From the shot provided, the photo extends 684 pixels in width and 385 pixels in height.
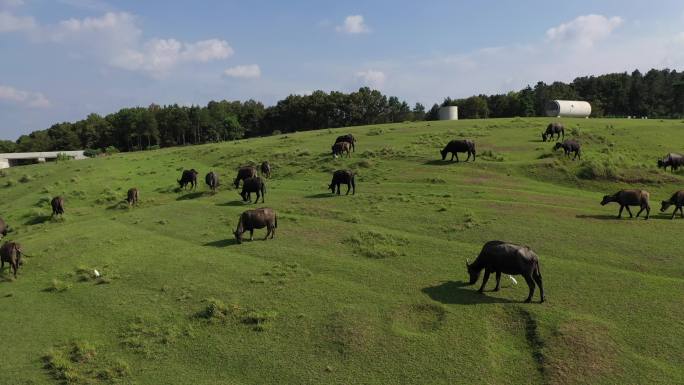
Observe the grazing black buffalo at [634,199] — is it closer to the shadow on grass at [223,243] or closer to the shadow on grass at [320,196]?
the shadow on grass at [320,196]

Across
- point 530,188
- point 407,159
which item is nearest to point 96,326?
point 530,188

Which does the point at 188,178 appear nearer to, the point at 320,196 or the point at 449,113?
the point at 320,196

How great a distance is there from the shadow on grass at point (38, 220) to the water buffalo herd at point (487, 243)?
0.55 meters

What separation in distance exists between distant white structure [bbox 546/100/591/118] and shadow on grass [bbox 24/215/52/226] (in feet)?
237

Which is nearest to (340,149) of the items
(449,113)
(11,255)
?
(11,255)

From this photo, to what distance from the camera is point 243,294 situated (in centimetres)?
1614

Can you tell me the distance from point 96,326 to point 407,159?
1151 inches

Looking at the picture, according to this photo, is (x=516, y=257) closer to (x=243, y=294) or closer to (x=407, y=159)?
(x=243, y=294)

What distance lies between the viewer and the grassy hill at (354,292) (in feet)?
40.5

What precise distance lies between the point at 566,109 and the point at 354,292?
73467 mm

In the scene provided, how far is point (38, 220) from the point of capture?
3073cm

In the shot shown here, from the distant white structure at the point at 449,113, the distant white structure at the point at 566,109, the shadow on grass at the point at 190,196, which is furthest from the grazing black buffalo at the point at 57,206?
the distant white structure at the point at 566,109

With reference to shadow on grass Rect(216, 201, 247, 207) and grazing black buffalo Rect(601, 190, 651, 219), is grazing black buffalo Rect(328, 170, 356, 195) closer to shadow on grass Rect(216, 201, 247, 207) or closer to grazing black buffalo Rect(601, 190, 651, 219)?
shadow on grass Rect(216, 201, 247, 207)

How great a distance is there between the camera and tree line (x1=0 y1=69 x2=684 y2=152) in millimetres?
112188
